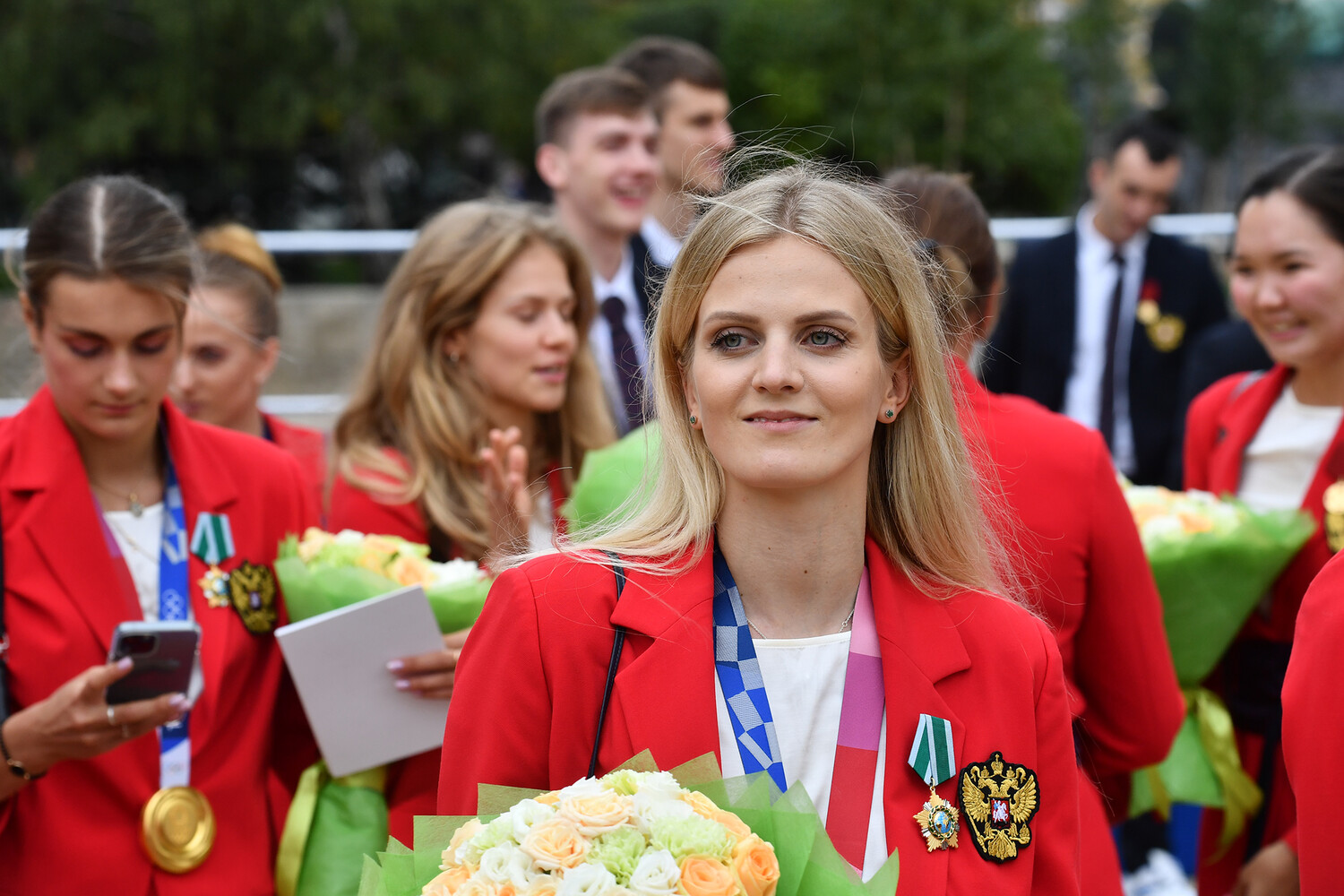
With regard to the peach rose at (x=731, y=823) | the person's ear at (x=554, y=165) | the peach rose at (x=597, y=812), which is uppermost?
the person's ear at (x=554, y=165)

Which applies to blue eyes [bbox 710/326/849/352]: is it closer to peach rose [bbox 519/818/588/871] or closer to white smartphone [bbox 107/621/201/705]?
peach rose [bbox 519/818/588/871]

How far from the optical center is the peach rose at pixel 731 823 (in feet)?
5.77

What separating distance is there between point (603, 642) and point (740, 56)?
23.0 m

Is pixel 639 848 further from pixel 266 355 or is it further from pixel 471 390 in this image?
pixel 266 355

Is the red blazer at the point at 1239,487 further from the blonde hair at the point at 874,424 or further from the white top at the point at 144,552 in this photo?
the white top at the point at 144,552

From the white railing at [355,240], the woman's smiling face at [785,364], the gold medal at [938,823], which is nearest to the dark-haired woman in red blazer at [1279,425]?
the gold medal at [938,823]

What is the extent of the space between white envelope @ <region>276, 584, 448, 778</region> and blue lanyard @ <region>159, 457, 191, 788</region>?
0.25 meters

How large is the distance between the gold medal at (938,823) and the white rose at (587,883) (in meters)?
0.64

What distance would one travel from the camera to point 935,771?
2.13 meters

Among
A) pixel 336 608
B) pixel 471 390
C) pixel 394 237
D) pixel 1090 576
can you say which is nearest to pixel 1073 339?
pixel 471 390

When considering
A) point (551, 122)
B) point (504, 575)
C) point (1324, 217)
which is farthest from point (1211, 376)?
point (504, 575)

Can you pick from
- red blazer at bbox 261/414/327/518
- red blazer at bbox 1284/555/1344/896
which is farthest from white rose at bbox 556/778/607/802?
red blazer at bbox 261/414/327/518

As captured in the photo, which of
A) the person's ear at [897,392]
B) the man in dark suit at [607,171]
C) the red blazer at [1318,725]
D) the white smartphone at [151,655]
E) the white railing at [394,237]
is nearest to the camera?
the red blazer at [1318,725]

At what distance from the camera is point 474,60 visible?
922 inches
